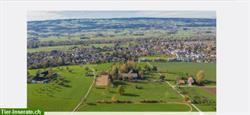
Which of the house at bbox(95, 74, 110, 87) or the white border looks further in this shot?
the house at bbox(95, 74, 110, 87)

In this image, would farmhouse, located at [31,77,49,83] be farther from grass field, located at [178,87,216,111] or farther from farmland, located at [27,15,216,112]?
grass field, located at [178,87,216,111]

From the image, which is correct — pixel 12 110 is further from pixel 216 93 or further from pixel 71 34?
pixel 216 93

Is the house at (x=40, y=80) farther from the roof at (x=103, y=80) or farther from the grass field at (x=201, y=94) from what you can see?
the grass field at (x=201, y=94)

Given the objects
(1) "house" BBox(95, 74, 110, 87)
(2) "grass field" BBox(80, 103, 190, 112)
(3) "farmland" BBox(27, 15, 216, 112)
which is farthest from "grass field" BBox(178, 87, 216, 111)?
(1) "house" BBox(95, 74, 110, 87)

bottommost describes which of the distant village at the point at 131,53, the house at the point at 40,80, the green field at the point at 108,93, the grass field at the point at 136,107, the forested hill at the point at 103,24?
the grass field at the point at 136,107

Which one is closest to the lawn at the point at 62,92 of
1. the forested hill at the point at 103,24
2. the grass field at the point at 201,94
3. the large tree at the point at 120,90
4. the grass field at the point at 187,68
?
the large tree at the point at 120,90
